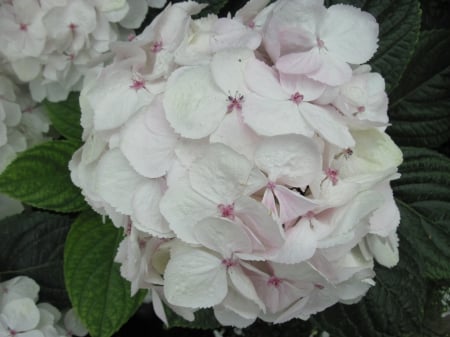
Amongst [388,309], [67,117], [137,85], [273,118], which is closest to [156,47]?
[137,85]

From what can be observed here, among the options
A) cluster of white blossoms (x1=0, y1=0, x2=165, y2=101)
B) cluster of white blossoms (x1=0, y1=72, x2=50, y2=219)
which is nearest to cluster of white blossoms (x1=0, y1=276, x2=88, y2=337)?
cluster of white blossoms (x1=0, y1=72, x2=50, y2=219)

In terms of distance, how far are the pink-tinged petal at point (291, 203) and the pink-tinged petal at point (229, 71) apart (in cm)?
8

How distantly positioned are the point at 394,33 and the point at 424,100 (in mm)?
114

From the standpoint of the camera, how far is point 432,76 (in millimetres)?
840

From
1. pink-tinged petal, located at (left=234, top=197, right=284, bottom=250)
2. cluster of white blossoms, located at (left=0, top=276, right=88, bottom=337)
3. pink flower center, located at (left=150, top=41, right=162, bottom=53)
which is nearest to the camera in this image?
pink-tinged petal, located at (left=234, top=197, right=284, bottom=250)

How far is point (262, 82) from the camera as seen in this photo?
57 cm

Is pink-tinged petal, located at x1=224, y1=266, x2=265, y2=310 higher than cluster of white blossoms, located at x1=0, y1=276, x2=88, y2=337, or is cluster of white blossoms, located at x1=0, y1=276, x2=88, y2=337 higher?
pink-tinged petal, located at x1=224, y1=266, x2=265, y2=310

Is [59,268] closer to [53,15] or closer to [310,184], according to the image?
[53,15]

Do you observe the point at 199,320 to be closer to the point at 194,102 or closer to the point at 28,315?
the point at 28,315

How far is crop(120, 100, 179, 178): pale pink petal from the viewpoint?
1.90ft

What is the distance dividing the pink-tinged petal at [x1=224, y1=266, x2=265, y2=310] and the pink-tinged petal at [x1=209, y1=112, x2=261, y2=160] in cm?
8

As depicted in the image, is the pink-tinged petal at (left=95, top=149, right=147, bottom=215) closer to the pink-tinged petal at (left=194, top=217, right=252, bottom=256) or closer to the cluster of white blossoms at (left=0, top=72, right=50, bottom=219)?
the pink-tinged petal at (left=194, top=217, right=252, bottom=256)

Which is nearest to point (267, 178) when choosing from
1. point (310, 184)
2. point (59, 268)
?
point (310, 184)

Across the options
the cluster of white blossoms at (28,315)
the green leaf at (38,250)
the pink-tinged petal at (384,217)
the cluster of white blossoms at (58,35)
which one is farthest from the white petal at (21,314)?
the pink-tinged petal at (384,217)
